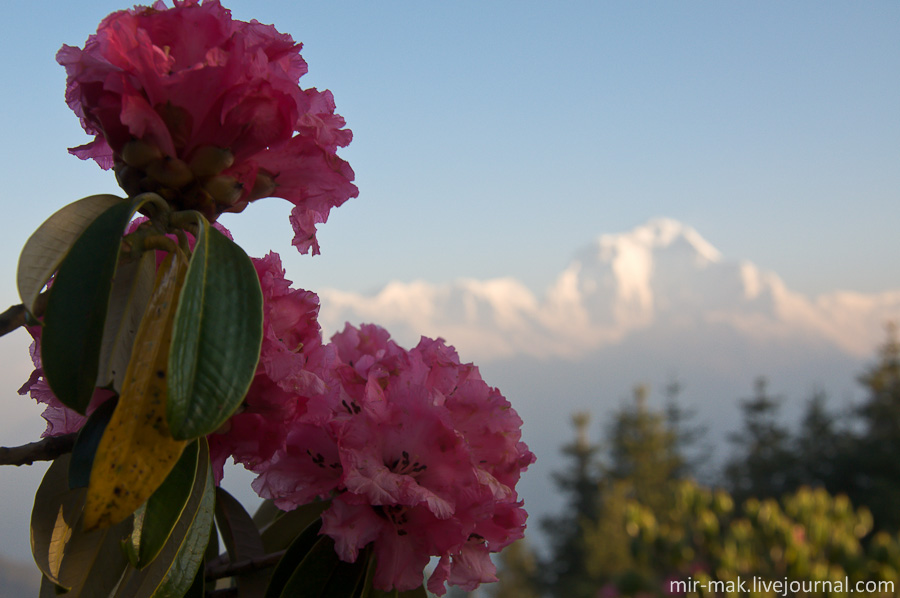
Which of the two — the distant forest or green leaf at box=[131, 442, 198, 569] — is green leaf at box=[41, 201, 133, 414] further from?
the distant forest

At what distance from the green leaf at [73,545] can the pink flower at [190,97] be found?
201mm

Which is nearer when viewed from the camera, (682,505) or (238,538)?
(238,538)

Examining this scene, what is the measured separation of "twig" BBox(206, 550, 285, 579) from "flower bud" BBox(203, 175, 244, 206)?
0.27 meters

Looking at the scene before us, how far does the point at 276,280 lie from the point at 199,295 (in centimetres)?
13

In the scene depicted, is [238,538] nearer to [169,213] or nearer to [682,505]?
[169,213]

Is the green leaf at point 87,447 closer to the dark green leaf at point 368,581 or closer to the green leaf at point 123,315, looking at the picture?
the green leaf at point 123,315

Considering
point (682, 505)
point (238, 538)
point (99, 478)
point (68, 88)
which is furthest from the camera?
point (682, 505)

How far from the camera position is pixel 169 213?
439mm

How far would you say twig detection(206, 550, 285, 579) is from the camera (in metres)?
0.56

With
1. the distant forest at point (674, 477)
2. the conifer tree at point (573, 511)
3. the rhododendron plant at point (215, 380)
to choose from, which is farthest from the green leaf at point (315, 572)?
the conifer tree at point (573, 511)

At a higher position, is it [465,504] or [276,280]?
[276,280]

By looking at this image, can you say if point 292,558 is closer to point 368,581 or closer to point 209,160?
point 368,581

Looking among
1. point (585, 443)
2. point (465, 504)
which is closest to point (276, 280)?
point (465, 504)

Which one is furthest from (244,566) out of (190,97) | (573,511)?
(573,511)
